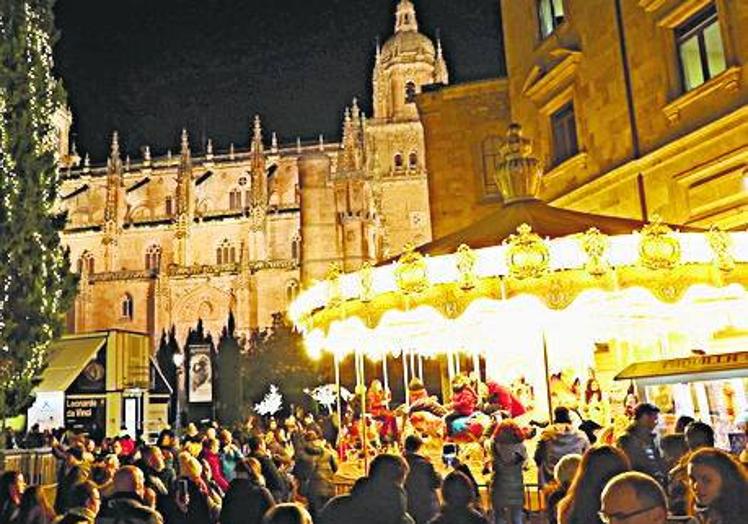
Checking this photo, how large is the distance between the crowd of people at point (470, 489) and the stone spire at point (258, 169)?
57.9 metres

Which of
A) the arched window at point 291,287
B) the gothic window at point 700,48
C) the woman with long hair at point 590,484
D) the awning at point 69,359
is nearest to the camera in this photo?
the woman with long hair at point 590,484

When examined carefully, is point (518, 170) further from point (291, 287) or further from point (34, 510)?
point (291, 287)

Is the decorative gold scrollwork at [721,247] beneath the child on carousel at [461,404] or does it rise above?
above

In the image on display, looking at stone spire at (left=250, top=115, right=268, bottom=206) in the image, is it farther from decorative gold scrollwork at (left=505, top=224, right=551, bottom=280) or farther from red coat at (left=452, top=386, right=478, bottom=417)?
decorative gold scrollwork at (left=505, top=224, right=551, bottom=280)

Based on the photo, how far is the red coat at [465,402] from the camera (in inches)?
381

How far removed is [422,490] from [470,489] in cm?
124

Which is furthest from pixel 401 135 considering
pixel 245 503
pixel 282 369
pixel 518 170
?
pixel 245 503

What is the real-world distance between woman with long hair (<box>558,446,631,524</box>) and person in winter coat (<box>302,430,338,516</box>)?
205 inches

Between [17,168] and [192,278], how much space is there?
155ft

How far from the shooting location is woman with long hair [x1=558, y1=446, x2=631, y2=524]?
3.93 metres

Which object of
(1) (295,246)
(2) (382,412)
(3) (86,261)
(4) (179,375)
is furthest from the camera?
(3) (86,261)

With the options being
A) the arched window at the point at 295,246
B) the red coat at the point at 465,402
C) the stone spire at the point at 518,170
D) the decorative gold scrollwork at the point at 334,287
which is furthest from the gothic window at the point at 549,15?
the arched window at the point at 295,246

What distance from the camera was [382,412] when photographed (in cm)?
1123

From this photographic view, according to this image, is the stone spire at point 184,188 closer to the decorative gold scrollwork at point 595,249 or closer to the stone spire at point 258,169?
the stone spire at point 258,169
